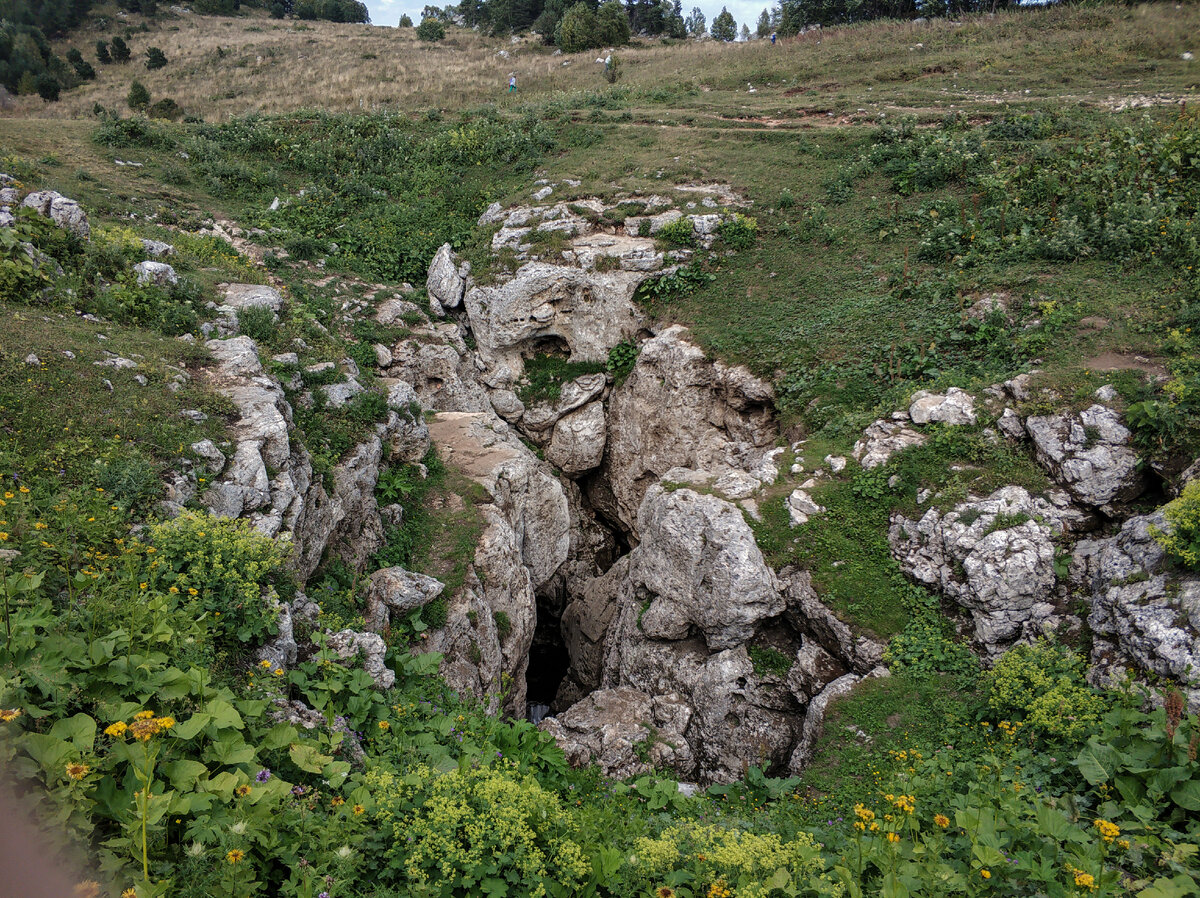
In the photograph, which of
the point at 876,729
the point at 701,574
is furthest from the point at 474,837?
the point at 701,574

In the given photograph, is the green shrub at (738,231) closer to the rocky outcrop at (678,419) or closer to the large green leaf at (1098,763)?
the rocky outcrop at (678,419)

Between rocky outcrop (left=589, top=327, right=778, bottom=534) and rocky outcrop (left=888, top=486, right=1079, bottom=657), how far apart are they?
5.42 m

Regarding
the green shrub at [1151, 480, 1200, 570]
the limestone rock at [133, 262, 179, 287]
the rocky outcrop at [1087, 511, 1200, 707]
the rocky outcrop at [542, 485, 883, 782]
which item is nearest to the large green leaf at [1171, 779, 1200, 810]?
the rocky outcrop at [1087, 511, 1200, 707]

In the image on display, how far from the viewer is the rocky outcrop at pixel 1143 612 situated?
8.73 m

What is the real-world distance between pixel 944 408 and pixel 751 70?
102ft

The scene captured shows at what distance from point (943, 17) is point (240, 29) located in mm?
50662

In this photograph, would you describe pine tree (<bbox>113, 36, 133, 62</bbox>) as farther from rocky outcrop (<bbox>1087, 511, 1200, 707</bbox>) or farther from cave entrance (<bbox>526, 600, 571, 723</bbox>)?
rocky outcrop (<bbox>1087, 511, 1200, 707</bbox>)

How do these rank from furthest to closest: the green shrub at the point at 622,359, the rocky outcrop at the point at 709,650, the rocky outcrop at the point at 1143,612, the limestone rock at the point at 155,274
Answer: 1. the green shrub at the point at 622,359
2. the limestone rock at the point at 155,274
3. the rocky outcrop at the point at 709,650
4. the rocky outcrop at the point at 1143,612

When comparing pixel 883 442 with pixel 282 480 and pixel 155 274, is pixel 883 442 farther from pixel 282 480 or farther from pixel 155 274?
pixel 155 274

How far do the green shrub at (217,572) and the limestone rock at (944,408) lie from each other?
1321 cm

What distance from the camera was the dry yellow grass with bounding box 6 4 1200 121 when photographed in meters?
27.7

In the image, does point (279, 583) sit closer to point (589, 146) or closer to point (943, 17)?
point (589, 146)

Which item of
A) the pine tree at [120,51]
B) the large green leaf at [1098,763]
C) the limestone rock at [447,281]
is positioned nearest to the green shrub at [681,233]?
the limestone rock at [447,281]

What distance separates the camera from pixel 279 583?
9.00 m
